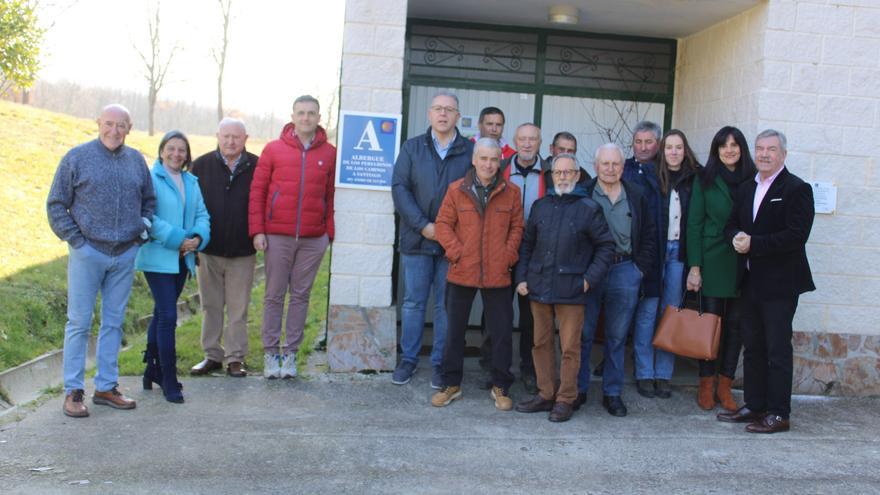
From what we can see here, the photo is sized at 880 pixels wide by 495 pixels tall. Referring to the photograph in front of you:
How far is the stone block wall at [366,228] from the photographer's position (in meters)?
6.50

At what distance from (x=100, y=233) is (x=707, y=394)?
450 cm

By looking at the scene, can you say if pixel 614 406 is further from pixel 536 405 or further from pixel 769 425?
pixel 769 425

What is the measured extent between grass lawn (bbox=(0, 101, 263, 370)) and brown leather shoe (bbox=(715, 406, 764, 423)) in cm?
560

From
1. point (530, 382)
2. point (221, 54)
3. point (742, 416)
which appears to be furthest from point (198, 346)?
point (221, 54)

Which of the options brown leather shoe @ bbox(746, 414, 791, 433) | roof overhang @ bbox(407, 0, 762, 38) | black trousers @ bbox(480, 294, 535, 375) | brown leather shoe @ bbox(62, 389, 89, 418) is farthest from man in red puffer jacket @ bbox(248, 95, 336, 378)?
Result: brown leather shoe @ bbox(746, 414, 791, 433)

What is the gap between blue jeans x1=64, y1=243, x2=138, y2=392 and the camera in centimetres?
539

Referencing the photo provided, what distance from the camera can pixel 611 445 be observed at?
5.38 m

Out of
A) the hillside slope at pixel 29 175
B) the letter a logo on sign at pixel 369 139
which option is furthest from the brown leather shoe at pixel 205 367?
the hillside slope at pixel 29 175

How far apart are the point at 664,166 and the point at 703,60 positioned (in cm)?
199

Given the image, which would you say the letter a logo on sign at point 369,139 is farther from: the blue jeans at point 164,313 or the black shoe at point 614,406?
the black shoe at point 614,406

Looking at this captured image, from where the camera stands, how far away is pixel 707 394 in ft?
20.7

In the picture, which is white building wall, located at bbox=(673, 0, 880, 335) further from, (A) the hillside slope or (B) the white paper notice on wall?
(A) the hillside slope

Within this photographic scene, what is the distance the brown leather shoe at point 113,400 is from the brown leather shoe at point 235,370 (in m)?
1.02

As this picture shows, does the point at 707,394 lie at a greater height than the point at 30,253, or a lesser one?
lesser
